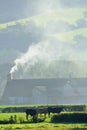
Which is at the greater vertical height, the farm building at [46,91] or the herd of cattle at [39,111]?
the farm building at [46,91]

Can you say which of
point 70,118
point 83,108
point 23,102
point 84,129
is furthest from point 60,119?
point 23,102

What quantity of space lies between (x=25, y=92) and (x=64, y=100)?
11.3 meters

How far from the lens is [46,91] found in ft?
487

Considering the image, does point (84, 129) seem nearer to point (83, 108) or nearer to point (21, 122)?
point (21, 122)

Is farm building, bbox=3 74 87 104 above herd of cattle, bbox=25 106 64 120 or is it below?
above

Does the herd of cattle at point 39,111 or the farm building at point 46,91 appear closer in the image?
the herd of cattle at point 39,111

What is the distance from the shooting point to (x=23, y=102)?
139 m

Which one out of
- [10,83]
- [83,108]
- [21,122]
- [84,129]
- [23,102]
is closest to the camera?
[84,129]

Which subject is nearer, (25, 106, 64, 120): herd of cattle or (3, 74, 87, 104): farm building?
(25, 106, 64, 120): herd of cattle

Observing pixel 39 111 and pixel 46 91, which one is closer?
pixel 39 111

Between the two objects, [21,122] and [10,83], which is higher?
[10,83]

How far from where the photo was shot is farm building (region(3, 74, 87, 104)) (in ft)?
465

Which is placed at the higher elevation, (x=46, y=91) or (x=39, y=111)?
(x=46, y=91)

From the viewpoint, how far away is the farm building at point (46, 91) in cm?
14175
